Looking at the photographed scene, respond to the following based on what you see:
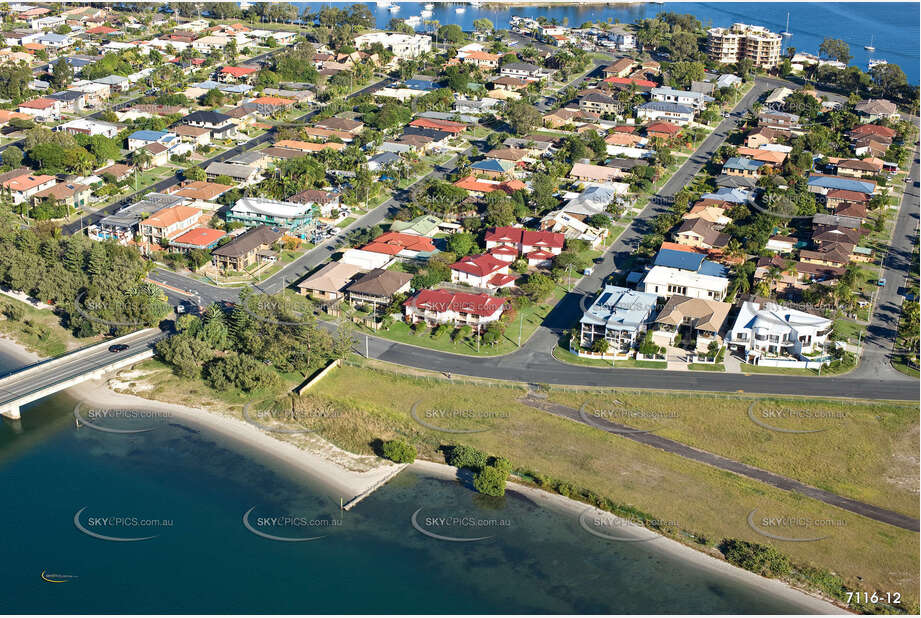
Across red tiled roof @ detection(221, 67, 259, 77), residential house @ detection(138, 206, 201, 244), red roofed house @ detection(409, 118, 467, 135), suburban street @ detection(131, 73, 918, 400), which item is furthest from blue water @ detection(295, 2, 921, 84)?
suburban street @ detection(131, 73, 918, 400)

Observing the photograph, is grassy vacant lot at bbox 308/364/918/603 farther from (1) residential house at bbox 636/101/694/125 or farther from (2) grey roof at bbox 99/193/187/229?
(1) residential house at bbox 636/101/694/125

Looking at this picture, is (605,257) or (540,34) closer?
(605,257)

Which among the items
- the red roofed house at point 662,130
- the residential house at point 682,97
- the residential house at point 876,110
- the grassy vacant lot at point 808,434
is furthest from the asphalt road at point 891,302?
the residential house at point 682,97

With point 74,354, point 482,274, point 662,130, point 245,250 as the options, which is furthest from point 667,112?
point 74,354

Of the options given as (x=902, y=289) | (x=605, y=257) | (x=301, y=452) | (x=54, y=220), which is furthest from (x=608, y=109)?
(x=301, y=452)

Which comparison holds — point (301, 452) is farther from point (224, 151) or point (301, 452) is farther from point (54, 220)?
point (224, 151)

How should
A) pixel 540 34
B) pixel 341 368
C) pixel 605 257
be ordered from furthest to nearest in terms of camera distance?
1. pixel 540 34
2. pixel 605 257
3. pixel 341 368
